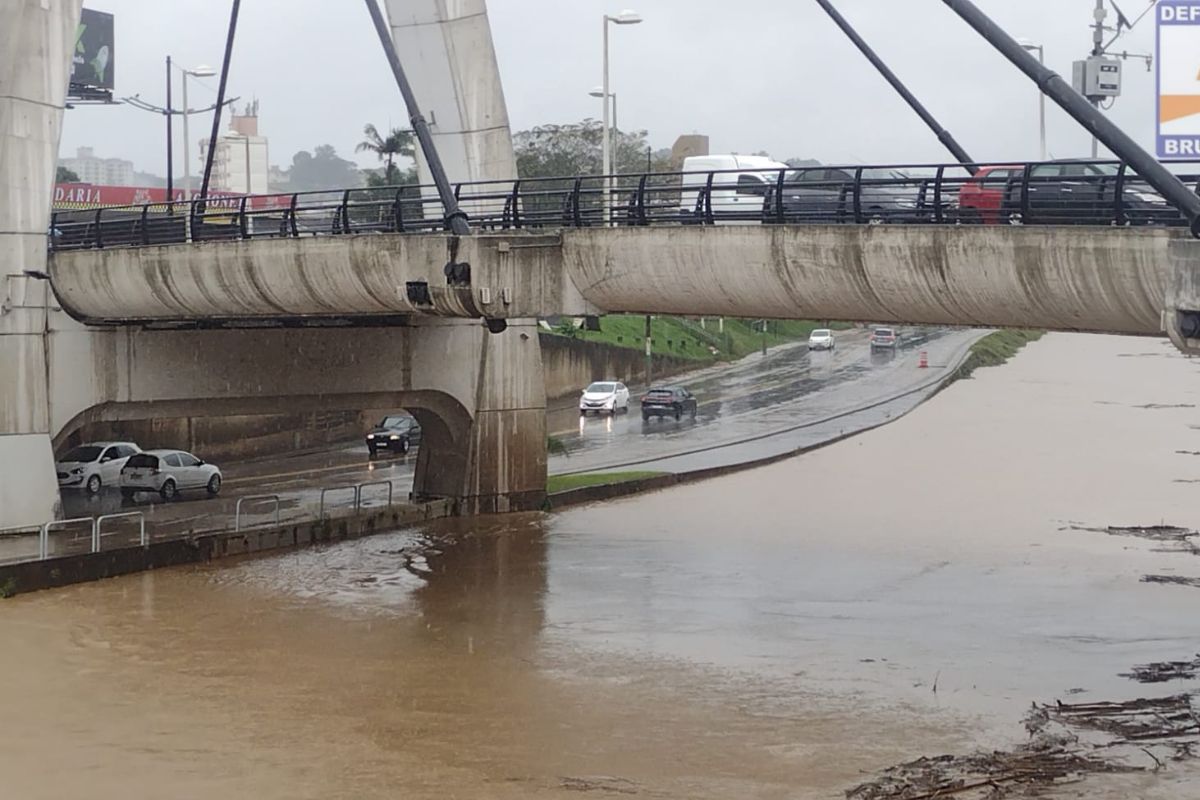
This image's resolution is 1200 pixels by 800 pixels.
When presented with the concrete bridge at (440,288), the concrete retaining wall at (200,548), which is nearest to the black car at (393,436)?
the concrete bridge at (440,288)

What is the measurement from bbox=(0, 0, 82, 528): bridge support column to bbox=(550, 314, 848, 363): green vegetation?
124 ft

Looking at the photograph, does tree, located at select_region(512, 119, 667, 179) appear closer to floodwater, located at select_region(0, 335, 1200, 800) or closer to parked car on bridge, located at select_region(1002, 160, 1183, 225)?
floodwater, located at select_region(0, 335, 1200, 800)

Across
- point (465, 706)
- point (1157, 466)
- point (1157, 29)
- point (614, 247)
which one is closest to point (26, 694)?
point (465, 706)

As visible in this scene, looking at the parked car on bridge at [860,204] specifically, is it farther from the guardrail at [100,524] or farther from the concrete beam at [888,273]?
the guardrail at [100,524]

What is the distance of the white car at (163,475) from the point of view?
39531 mm

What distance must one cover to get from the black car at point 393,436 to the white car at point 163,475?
34.1ft

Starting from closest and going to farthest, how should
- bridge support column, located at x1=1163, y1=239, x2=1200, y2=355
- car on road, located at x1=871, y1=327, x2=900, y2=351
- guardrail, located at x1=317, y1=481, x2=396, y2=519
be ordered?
bridge support column, located at x1=1163, y1=239, x2=1200, y2=355 → guardrail, located at x1=317, y1=481, x2=396, y2=519 → car on road, located at x1=871, y1=327, x2=900, y2=351

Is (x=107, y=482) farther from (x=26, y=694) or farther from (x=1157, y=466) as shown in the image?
(x=1157, y=466)

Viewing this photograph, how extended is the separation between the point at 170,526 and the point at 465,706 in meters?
14.5

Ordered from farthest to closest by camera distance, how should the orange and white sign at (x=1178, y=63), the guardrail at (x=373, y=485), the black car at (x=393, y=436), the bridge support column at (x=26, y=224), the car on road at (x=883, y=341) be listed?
the car on road at (x=883, y=341), the black car at (x=393, y=436), the guardrail at (x=373, y=485), the bridge support column at (x=26, y=224), the orange and white sign at (x=1178, y=63)

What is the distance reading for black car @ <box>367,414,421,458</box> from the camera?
50.8 meters

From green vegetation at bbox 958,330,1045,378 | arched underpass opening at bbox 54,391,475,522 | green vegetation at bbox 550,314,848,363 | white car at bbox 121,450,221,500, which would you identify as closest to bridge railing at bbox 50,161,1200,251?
arched underpass opening at bbox 54,391,475,522

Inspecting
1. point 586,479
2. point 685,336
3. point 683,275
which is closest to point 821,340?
point 685,336

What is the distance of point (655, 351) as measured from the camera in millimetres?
79562
